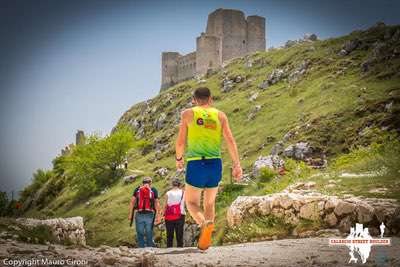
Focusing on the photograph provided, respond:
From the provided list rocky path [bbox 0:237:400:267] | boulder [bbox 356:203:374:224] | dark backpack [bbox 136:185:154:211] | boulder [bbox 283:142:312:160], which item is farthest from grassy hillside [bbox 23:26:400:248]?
rocky path [bbox 0:237:400:267]

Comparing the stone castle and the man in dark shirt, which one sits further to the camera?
the stone castle

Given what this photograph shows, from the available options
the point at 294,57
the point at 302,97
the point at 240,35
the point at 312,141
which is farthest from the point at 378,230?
the point at 240,35

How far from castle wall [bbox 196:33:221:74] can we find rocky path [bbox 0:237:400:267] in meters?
97.0

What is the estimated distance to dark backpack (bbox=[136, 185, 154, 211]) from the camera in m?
11.2

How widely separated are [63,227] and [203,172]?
5259mm

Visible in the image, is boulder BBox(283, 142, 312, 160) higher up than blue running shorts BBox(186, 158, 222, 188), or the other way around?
boulder BBox(283, 142, 312, 160)

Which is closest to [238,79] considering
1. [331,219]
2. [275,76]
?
[275,76]

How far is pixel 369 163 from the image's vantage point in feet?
44.3

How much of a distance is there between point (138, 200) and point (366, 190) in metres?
4.87

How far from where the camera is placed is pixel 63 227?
1150cm

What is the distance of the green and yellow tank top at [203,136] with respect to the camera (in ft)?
24.6

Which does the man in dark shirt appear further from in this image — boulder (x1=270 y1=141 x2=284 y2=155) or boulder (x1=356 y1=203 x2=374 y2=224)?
boulder (x1=270 y1=141 x2=284 y2=155)

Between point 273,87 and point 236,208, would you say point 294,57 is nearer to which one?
point 273,87

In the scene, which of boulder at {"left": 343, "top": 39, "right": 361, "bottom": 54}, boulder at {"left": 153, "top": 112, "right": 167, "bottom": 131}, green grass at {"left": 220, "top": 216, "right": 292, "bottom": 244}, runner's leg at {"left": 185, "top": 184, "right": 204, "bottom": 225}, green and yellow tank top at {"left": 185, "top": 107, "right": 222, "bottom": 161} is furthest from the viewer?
boulder at {"left": 153, "top": 112, "right": 167, "bottom": 131}
